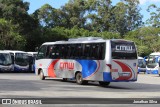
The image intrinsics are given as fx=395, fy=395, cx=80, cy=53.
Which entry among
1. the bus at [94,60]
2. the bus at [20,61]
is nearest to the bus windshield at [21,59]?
the bus at [20,61]

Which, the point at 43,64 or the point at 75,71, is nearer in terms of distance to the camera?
the point at 75,71

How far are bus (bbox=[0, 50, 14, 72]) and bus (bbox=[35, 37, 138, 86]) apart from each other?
15379 millimetres

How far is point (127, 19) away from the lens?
89375 mm

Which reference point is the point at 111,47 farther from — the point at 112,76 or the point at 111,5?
the point at 111,5

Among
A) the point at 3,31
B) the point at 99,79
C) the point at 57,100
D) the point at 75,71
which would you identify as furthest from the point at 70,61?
the point at 3,31

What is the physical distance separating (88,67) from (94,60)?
2.31ft

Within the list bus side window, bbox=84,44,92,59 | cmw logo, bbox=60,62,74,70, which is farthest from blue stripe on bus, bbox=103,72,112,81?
cmw logo, bbox=60,62,74,70

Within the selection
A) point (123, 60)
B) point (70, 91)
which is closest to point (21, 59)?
point (123, 60)

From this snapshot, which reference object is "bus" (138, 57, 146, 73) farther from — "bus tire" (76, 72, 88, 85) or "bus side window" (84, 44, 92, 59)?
"bus side window" (84, 44, 92, 59)

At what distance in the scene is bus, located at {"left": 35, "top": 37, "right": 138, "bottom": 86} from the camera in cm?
2119

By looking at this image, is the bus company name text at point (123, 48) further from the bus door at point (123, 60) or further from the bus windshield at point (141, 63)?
the bus windshield at point (141, 63)

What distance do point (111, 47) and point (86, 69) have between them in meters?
2.52

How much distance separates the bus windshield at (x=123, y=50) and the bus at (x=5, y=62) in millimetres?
22218

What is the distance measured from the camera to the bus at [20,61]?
141 feet
